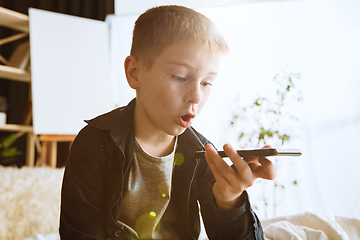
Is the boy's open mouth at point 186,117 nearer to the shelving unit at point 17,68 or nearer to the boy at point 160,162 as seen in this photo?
the boy at point 160,162

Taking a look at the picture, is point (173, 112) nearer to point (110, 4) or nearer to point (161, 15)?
point (161, 15)

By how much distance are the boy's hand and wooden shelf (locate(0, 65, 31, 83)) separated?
79.2 inches

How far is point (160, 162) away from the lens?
1.94 feet

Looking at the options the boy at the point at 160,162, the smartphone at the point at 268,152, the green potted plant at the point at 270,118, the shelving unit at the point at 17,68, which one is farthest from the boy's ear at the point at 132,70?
the shelving unit at the point at 17,68

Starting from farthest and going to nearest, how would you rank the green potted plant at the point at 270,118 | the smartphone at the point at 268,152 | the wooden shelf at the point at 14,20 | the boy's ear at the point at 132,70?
the wooden shelf at the point at 14,20 → the green potted plant at the point at 270,118 → the boy's ear at the point at 132,70 → the smartphone at the point at 268,152

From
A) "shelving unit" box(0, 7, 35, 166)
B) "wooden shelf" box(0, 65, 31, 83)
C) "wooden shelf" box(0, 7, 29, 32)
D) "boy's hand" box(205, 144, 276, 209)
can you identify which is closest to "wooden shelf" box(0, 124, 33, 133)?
"shelving unit" box(0, 7, 35, 166)

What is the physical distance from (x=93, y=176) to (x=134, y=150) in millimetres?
95

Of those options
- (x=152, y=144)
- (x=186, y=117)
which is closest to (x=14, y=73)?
(x=152, y=144)

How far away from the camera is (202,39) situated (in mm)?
507

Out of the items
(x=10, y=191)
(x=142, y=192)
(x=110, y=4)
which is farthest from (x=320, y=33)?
(x=10, y=191)

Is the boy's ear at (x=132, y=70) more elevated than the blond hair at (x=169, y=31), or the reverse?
the blond hair at (x=169, y=31)

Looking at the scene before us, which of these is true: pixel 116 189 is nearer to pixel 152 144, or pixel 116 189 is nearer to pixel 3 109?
pixel 152 144

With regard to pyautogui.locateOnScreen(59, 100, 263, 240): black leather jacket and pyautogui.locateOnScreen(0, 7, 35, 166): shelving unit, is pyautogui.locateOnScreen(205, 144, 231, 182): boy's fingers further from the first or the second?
pyautogui.locateOnScreen(0, 7, 35, 166): shelving unit

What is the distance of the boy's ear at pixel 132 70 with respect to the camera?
54 centimetres
